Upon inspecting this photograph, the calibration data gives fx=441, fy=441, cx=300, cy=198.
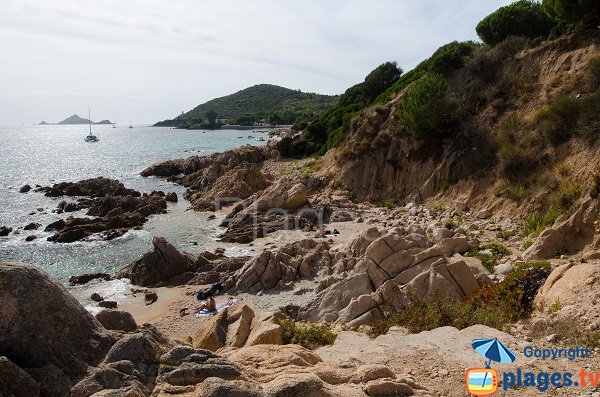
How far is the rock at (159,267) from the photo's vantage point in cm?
2320

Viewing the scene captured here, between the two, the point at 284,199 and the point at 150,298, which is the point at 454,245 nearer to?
the point at 150,298

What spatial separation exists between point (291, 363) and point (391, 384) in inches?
67.2

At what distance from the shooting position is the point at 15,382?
5895 millimetres

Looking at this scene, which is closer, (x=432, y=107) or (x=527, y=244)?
(x=527, y=244)

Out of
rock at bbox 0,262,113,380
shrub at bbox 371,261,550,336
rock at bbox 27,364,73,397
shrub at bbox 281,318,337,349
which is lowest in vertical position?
shrub at bbox 281,318,337,349

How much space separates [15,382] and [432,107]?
2918 centimetres

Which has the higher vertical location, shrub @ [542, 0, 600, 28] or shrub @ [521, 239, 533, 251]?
shrub @ [542, 0, 600, 28]

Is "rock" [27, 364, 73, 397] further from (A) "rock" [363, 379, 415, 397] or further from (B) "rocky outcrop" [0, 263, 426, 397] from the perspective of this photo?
(A) "rock" [363, 379, 415, 397]

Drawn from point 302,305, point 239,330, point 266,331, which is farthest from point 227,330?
point 302,305

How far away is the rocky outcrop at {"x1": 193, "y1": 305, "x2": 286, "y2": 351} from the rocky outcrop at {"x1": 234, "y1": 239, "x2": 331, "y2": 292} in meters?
7.06

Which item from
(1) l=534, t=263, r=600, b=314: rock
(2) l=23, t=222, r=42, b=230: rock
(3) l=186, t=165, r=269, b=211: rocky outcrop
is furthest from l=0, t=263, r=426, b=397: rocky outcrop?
(3) l=186, t=165, r=269, b=211: rocky outcrop

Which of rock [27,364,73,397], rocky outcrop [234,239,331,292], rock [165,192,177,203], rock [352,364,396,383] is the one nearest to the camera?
rock [27,364,73,397]

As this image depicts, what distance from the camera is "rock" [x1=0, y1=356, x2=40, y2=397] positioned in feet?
19.1

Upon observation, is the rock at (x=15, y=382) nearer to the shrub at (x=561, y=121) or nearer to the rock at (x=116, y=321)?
the rock at (x=116, y=321)
